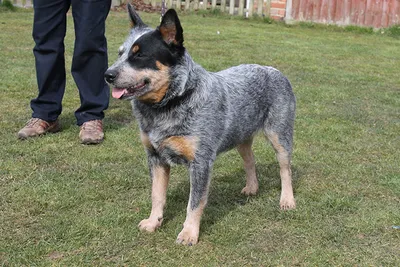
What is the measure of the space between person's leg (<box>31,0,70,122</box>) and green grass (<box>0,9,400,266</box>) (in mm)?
321

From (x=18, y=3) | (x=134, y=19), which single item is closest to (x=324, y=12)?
(x=18, y=3)

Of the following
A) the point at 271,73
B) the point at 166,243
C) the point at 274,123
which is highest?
the point at 271,73

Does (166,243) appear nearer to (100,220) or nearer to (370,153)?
(100,220)

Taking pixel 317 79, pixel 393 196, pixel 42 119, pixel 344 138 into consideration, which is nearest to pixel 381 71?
pixel 317 79

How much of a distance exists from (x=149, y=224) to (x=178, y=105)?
855 millimetres

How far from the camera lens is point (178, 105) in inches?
138

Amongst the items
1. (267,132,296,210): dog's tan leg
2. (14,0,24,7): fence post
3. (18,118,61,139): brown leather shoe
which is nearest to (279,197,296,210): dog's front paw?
(267,132,296,210): dog's tan leg

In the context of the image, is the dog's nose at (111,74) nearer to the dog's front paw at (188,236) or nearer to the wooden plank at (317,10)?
the dog's front paw at (188,236)

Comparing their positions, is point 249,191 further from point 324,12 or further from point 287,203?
point 324,12

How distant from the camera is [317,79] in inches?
364

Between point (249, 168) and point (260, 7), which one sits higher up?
point (260, 7)

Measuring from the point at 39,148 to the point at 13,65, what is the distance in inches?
162

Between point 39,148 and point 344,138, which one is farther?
point 344,138

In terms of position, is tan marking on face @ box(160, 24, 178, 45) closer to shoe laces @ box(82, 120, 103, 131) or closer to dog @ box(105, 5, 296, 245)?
dog @ box(105, 5, 296, 245)
